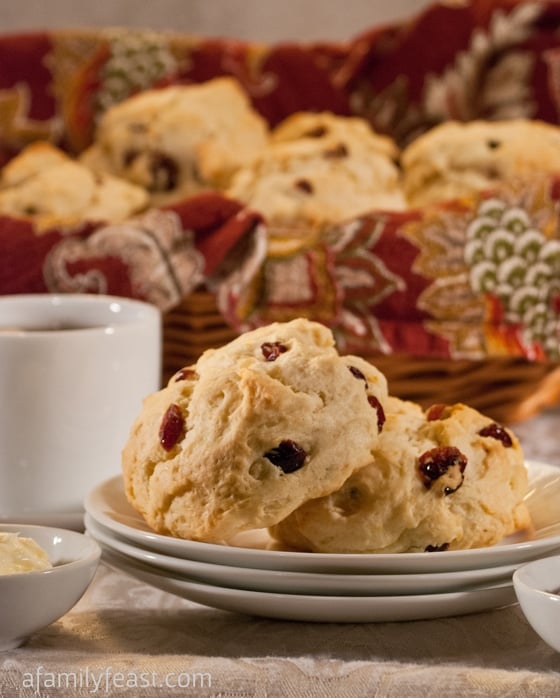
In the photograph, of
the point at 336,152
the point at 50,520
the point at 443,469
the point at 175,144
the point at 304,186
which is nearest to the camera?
the point at 443,469

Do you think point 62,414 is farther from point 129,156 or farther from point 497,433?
point 129,156

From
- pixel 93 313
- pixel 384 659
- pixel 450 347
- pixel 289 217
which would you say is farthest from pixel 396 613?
pixel 289 217

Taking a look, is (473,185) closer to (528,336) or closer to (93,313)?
(528,336)

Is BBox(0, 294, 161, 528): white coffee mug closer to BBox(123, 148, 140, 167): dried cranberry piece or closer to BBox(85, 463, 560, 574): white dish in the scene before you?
BBox(85, 463, 560, 574): white dish

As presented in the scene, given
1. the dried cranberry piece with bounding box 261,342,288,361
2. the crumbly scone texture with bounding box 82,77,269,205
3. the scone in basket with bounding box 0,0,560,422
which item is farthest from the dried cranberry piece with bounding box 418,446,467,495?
the crumbly scone texture with bounding box 82,77,269,205

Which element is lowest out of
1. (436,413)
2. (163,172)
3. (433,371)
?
(433,371)

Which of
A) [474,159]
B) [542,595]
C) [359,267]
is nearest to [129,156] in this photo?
[474,159]
